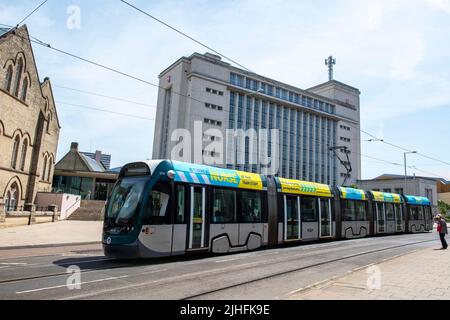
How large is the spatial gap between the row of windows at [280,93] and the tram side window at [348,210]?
4720cm

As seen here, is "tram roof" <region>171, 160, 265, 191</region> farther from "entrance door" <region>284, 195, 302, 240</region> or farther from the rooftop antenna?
the rooftop antenna

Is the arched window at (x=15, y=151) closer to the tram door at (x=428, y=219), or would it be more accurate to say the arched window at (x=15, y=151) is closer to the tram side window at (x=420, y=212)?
the tram side window at (x=420, y=212)

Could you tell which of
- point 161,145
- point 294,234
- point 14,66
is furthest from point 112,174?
point 294,234

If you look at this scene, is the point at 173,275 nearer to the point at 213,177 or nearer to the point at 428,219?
the point at 213,177

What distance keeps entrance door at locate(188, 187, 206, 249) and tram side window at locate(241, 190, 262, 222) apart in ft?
7.28

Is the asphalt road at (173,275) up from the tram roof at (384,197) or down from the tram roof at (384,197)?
down

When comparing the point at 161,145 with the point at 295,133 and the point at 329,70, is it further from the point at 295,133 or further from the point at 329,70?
the point at 329,70

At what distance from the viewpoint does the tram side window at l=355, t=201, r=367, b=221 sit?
20741 mm

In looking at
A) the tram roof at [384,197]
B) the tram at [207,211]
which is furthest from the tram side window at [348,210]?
the tram roof at [384,197]

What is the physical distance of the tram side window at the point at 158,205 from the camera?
1016 centimetres

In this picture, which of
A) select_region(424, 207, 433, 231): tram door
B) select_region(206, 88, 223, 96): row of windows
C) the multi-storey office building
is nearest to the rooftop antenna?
the multi-storey office building

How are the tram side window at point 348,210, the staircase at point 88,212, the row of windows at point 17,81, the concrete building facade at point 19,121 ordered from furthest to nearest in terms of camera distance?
the staircase at point 88,212 < the row of windows at point 17,81 < the concrete building facade at point 19,121 < the tram side window at point 348,210

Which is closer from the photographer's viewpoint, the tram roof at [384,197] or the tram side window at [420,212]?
the tram roof at [384,197]

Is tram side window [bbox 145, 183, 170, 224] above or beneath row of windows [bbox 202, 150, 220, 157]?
beneath
